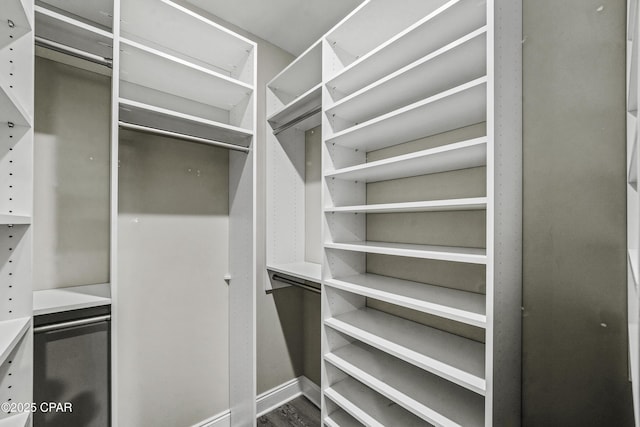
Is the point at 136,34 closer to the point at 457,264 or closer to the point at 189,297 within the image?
the point at 189,297

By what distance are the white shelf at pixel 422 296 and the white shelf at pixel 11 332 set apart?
117 centimetres

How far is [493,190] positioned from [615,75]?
0.60 metres

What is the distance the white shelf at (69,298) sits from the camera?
3.55 feet

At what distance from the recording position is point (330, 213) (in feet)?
5.12

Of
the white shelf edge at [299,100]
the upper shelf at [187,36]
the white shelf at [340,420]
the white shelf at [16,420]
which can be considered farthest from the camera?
the white shelf edge at [299,100]

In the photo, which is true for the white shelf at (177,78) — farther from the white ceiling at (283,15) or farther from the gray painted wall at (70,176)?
the white ceiling at (283,15)

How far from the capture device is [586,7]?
3.27 feet

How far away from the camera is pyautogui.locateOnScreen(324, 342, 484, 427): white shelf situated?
1047 millimetres

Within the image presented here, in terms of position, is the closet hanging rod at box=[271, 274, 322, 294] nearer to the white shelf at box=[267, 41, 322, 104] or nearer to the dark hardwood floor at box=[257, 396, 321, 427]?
the dark hardwood floor at box=[257, 396, 321, 427]

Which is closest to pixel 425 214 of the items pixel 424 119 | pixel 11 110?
pixel 424 119

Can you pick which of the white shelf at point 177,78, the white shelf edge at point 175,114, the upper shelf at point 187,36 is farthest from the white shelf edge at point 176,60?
the white shelf edge at point 175,114

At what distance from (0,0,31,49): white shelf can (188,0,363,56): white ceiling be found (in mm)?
1111

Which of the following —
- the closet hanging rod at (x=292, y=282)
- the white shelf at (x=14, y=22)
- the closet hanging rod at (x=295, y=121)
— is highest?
the closet hanging rod at (x=295, y=121)

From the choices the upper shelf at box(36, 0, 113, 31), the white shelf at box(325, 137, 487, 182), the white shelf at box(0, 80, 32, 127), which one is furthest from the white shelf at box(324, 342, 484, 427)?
the upper shelf at box(36, 0, 113, 31)
